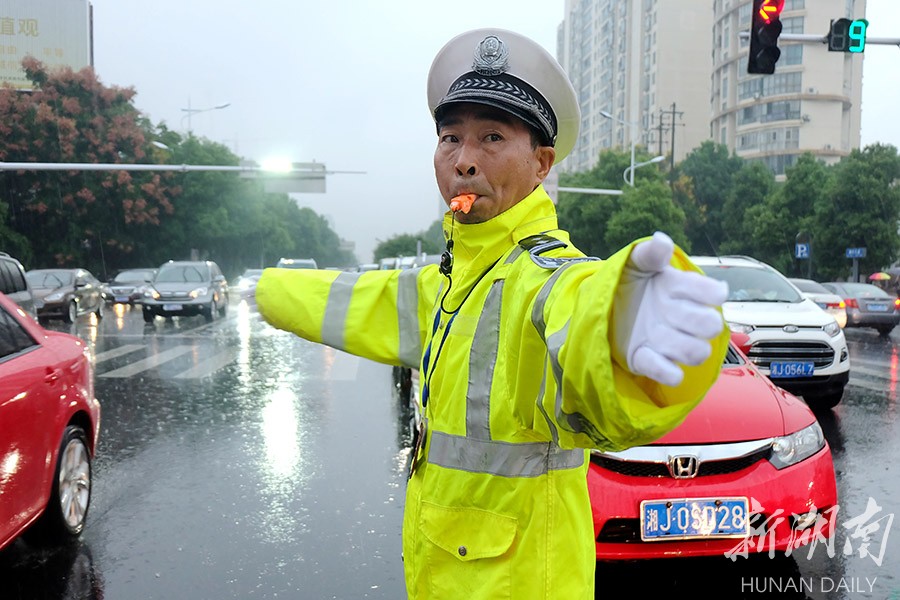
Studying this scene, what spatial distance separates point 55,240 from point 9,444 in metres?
30.0

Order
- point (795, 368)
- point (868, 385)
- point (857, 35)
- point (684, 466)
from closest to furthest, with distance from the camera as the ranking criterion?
1. point (684, 466)
2. point (795, 368)
3. point (868, 385)
4. point (857, 35)

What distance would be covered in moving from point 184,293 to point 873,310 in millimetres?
16401

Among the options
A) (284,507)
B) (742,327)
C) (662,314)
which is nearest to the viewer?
(662,314)

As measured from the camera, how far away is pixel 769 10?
11.5 m

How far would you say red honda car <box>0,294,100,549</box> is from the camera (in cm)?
368

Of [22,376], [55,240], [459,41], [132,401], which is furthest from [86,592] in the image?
[55,240]

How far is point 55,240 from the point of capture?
30.7 meters

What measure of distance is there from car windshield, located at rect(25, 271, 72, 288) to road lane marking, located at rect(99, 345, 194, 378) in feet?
24.0

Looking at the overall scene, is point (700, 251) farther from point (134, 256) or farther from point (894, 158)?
point (134, 256)

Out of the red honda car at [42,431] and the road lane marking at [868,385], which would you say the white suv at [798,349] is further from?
the red honda car at [42,431]

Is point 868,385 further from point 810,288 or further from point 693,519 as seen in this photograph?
point 810,288

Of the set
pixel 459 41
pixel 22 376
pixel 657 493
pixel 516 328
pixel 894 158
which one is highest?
pixel 894 158

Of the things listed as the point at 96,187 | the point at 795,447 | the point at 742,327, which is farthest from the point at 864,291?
the point at 96,187

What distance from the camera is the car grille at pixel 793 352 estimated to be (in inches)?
320
